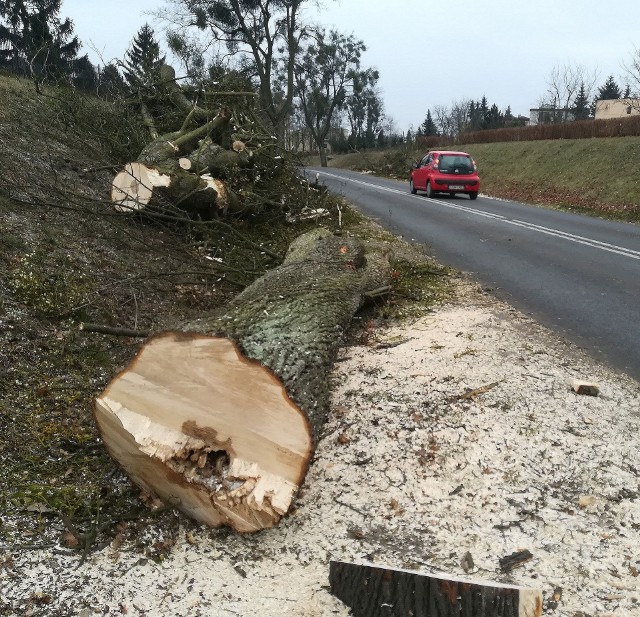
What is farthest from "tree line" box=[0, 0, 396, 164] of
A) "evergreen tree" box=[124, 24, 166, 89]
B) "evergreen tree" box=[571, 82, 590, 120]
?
"evergreen tree" box=[571, 82, 590, 120]

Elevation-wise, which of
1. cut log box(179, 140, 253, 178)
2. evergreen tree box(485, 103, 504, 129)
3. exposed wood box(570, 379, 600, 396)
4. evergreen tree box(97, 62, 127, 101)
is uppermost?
evergreen tree box(485, 103, 504, 129)

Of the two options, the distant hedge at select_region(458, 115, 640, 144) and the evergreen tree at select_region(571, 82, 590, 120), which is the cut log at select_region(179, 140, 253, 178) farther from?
the evergreen tree at select_region(571, 82, 590, 120)

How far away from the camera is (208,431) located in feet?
10.5

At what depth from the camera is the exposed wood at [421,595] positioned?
2.30m

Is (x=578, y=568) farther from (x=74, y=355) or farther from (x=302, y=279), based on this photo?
(x=74, y=355)

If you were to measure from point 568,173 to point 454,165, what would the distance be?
8746 mm

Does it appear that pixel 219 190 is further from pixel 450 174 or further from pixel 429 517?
pixel 450 174

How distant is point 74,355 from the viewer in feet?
14.7

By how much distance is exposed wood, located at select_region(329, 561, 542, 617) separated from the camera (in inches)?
90.4

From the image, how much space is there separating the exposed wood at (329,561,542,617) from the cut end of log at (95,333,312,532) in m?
0.58

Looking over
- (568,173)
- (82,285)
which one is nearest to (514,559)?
(82,285)

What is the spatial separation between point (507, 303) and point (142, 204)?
14.8 feet

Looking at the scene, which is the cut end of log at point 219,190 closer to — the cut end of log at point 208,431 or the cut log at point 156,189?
the cut log at point 156,189

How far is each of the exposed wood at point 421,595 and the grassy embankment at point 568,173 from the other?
1599 centimetres
